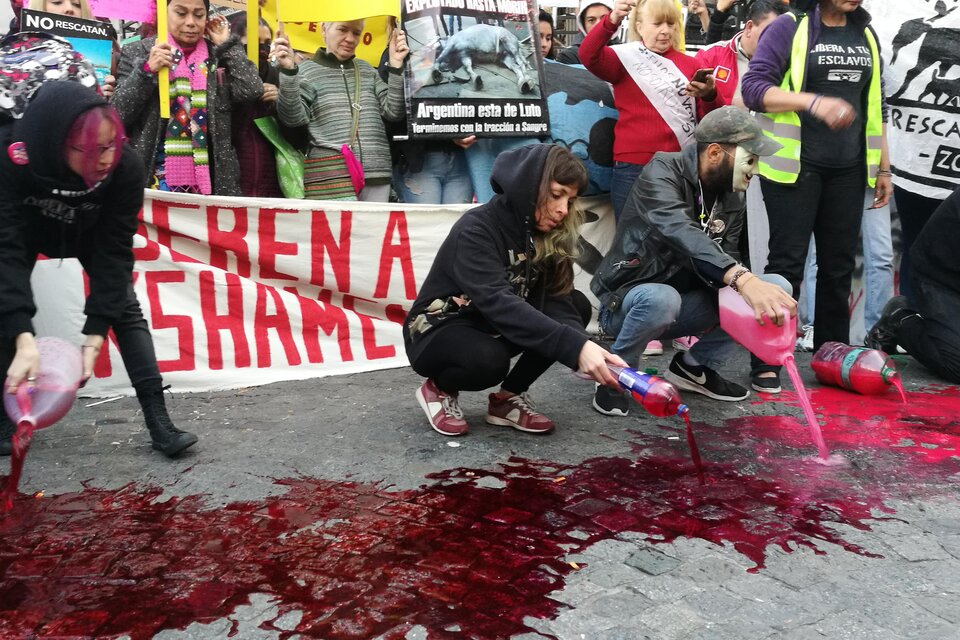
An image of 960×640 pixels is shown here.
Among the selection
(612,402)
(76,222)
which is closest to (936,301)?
(612,402)

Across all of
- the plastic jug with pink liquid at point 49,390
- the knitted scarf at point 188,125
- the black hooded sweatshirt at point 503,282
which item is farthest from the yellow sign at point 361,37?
the plastic jug with pink liquid at point 49,390

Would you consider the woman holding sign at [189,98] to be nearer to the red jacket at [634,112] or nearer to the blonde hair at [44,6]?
the blonde hair at [44,6]

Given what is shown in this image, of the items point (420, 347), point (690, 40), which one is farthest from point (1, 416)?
point (690, 40)

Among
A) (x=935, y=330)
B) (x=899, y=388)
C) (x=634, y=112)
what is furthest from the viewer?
(x=634, y=112)

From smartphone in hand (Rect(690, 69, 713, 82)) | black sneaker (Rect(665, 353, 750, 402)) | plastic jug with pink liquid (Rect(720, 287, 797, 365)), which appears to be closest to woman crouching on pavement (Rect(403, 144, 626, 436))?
plastic jug with pink liquid (Rect(720, 287, 797, 365))

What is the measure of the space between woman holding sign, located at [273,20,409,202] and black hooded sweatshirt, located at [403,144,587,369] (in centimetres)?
173

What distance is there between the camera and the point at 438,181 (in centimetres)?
602

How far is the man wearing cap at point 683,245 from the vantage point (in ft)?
14.2

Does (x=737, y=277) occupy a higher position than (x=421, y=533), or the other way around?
(x=737, y=277)

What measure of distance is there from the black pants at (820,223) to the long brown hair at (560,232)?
143cm

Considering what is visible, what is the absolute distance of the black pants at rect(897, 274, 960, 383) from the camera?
536 centimetres

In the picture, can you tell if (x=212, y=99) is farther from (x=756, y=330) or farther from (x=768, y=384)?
(x=768, y=384)

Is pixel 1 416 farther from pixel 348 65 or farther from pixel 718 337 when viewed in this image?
pixel 718 337

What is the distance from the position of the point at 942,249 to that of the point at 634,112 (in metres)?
1.93
